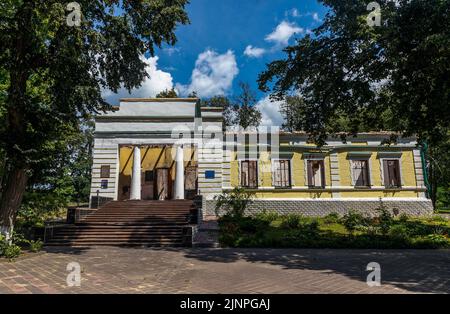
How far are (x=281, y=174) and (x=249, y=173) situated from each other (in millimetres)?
2156

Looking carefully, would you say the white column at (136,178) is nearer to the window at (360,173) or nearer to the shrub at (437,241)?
the window at (360,173)

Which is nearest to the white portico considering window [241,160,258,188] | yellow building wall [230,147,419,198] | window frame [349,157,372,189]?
window [241,160,258,188]

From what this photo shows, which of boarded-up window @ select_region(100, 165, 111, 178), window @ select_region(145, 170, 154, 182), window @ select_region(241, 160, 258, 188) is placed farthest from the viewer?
window @ select_region(145, 170, 154, 182)

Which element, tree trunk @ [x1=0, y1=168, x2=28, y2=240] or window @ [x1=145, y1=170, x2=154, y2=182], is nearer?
tree trunk @ [x1=0, y1=168, x2=28, y2=240]

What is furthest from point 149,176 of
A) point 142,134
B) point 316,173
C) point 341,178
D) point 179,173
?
point 341,178

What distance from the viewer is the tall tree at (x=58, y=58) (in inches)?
359

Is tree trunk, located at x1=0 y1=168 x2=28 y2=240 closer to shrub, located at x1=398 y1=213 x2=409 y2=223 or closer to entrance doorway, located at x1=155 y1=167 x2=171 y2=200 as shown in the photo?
entrance doorway, located at x1=155 y1=167 x2=171 y2=200

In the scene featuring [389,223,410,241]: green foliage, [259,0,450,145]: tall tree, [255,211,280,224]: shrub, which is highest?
[259,0,450,145]: tall tree

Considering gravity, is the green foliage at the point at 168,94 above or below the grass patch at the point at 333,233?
above

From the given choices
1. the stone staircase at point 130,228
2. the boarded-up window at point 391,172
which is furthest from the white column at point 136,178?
the boarded-up window at point 391,172

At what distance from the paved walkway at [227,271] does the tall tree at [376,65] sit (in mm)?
4897

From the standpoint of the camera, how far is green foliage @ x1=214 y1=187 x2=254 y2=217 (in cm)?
1911

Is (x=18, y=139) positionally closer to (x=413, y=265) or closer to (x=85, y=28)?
(x=85, y=28)

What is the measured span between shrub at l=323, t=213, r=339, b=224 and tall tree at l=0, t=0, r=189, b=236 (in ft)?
42.5
